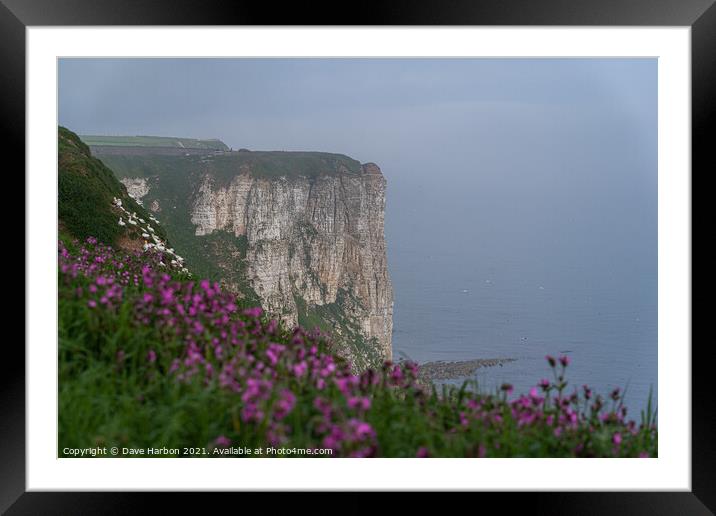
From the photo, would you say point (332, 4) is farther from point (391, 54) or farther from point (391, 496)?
point (391, 496)

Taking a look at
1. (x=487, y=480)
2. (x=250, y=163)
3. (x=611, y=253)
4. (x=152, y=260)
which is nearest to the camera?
(x=487, y=480)

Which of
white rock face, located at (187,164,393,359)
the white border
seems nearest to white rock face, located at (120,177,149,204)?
white rock face, located at (187,164,393,359)

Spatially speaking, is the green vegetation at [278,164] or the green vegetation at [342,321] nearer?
the green vegetation at [342,321]

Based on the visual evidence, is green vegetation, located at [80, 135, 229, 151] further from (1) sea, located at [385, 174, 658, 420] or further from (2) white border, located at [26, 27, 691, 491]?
(2) white border, located at [26, 27, 691, 491]

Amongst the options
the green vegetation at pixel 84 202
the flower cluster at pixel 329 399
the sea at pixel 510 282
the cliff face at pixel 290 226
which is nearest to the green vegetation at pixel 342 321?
the cliff face at pixel 290 226

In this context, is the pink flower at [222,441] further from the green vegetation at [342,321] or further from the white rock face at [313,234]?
the white rock face at [313,234]

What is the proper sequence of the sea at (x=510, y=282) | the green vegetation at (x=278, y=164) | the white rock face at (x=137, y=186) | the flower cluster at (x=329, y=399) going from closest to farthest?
the flower cluster at (x=329, y=399)
the sea at (x=510, y=282)
the white rock face at (x=137, y=186)
the green vegetation at (x=278, y=164)

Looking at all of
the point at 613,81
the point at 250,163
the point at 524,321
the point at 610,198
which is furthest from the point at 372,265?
the point at 613,81
